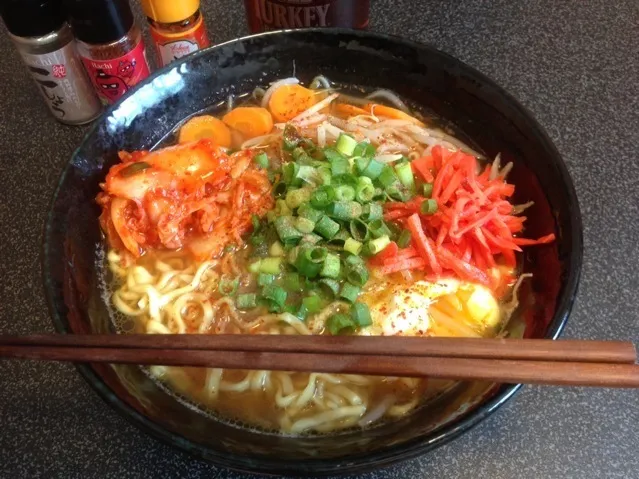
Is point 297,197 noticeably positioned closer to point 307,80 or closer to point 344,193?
point 344,193

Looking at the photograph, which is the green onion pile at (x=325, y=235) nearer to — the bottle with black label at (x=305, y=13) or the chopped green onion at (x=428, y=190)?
the chopped green onion at (x=428, y=190)

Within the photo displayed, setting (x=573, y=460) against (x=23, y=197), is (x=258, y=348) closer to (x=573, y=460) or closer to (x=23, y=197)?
(x=573, y=460)

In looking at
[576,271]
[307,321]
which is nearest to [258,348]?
[307,321]

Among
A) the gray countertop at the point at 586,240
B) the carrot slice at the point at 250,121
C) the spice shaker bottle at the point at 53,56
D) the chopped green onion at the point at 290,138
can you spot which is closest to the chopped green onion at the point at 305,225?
the chopped green onion at the point at 290,138

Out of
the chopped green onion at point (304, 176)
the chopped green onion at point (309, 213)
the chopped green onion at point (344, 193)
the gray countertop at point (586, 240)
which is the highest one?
the chopped green onion at point (304, 176)

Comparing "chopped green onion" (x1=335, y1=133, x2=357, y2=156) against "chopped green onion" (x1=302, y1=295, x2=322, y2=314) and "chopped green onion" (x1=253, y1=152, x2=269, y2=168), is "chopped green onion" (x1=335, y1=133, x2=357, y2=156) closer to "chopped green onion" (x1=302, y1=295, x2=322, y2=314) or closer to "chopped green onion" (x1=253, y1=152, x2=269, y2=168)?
"chopped green onion" (x1=253, y1=152, x2=269, y2=168)

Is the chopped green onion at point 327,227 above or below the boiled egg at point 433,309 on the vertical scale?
above
